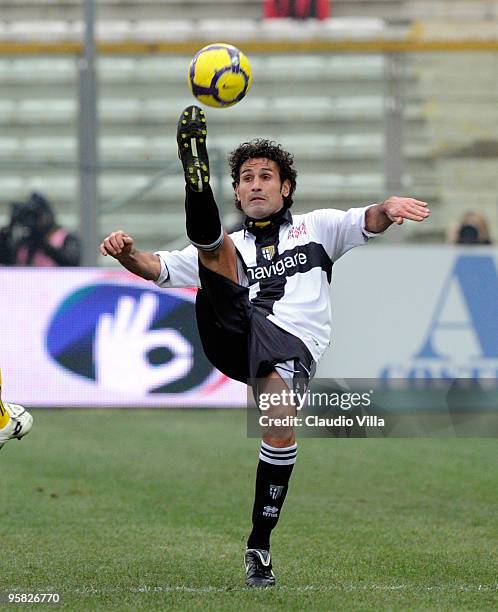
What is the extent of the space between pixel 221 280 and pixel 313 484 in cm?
384

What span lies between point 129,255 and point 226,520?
259cm

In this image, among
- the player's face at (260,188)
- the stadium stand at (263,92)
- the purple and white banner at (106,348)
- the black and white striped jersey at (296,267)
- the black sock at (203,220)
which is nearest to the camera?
the black sock at (203,220)

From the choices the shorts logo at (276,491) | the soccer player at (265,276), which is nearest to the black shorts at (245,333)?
the soccer player at (265,276)

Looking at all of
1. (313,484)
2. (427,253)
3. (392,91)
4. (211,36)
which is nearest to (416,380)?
(427,253)

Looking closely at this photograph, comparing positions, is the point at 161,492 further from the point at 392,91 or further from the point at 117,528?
the point at 392,91

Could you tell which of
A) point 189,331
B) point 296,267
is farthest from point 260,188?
point 189,331

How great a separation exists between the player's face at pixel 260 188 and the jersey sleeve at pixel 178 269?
1.23 ft

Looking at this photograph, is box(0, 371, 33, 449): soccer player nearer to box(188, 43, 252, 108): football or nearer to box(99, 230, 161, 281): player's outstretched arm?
box(99, 230, 161, 281): player's outstretched arm

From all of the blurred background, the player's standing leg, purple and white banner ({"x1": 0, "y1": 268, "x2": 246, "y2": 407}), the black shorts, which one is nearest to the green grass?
the player's standing leg

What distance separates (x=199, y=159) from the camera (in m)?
6.16

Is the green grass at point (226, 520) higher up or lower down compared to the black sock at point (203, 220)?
lower down

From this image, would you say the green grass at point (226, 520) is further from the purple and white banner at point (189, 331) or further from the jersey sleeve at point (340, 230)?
the jersey sleeve at point (340, 230)

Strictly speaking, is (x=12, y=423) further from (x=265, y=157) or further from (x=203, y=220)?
(x=265, y=157)

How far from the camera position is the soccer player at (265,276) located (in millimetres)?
6438
